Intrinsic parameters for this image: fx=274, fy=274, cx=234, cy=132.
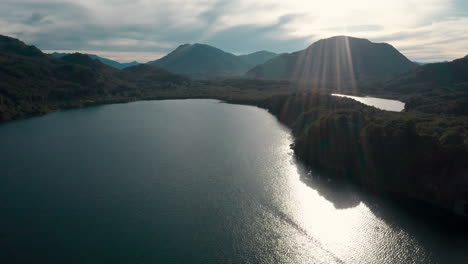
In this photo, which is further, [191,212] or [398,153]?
[398,153]

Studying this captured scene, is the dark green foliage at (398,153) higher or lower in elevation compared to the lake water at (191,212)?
higher

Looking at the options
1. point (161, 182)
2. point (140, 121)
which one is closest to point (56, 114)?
point (140, 121)

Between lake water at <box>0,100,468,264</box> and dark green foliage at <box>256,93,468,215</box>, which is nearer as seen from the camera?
lake water at <box>0,100,468,264</box>

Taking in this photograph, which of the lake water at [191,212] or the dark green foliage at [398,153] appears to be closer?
the lake water at [191,212]

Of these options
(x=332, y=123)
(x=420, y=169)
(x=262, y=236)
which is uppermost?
(x=332, y=123)

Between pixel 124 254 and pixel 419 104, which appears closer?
pixel 124 254

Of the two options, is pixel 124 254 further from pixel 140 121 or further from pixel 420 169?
pixel 140 121

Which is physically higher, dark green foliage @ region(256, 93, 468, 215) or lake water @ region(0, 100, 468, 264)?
dark green foliage @ region(256, 93, 468, 215)

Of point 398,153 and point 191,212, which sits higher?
point 398,153
